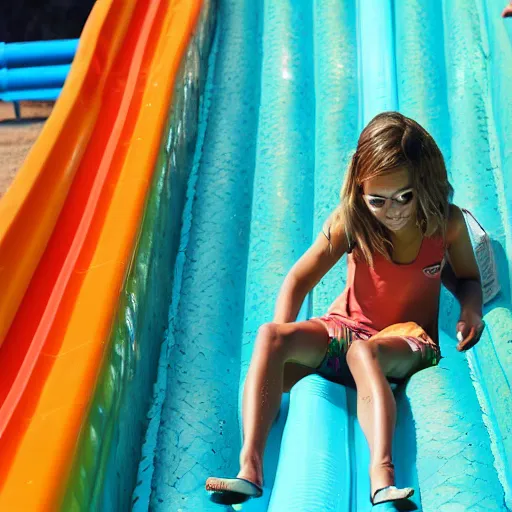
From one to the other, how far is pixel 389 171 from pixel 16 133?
8.22ft

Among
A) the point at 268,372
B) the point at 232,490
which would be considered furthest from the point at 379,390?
the point at 232,490

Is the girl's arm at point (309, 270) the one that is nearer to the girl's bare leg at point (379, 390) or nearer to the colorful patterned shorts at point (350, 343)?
the colorful patterned shorts at point (350, 343)

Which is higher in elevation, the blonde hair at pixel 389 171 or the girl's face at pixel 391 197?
the blonde hair at pixel 389 171

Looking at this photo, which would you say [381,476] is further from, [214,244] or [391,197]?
[214,244]

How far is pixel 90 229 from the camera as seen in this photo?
1620mm

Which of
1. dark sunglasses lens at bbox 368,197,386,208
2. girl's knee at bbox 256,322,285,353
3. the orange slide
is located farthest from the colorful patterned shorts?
the orange slide

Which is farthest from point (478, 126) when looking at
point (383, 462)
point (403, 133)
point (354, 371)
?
point (383, 462)

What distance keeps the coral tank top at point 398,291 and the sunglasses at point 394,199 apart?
134 millimetres

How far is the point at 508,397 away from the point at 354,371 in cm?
26

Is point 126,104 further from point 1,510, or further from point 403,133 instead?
point 1,510

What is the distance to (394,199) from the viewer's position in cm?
149

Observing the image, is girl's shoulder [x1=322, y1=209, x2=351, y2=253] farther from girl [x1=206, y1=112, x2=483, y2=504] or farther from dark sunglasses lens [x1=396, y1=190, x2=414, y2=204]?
dark sunglasses lens [x1=396, y1=190, x2=414, y2=204]

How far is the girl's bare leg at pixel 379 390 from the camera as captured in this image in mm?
1312

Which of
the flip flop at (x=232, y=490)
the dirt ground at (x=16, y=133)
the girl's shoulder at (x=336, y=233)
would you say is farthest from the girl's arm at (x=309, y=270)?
the dirt ground at (x=16, y=133)
